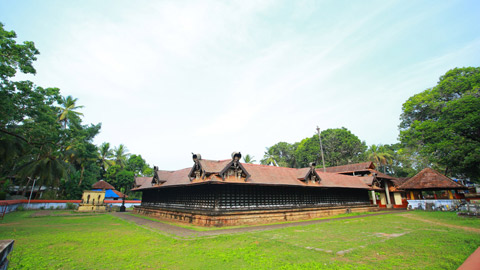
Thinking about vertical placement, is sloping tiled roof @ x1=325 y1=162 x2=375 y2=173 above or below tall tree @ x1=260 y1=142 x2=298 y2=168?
below

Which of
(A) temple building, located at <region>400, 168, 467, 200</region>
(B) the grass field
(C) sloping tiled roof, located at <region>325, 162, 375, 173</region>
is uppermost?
(C) sloping tiled roof, located at <region>325, 162, 375, 173</region>

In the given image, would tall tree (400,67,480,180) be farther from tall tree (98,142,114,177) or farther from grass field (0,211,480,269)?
tall tree (98,142,114,177)

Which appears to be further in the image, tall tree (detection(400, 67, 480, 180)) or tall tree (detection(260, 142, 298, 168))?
tall tree (detection(260, 142, 298, 168))

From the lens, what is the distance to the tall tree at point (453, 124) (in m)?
21.4

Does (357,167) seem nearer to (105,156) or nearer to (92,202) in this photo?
(92,202)

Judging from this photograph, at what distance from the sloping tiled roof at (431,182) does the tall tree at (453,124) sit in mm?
1650

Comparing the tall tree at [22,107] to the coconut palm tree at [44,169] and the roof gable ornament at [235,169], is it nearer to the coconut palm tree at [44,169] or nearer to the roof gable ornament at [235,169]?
the coconut palm tree at [44,169]

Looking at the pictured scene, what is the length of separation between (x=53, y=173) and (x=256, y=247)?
3107cm

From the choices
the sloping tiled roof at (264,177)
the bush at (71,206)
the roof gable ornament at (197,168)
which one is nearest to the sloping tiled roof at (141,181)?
the sloping tiled roof at (264,177)

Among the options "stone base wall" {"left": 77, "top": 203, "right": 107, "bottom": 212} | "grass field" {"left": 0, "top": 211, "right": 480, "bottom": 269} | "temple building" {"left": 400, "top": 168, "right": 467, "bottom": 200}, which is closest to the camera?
"grass field" {"left": 0, "top": 211, "right": 480, "bottom": 269}

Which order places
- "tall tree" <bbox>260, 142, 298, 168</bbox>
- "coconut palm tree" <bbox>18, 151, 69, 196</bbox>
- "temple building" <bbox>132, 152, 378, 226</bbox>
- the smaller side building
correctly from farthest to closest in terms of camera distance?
1. "tall tree" <bbox>260, 142, 298, 168</bbox>
2. the smaller side building
3. "coconut palm tree" <bbox>18, 151, 69, 196</bbox>
4. "temple building" <bbox>132, 152, 378, 226</bbox>

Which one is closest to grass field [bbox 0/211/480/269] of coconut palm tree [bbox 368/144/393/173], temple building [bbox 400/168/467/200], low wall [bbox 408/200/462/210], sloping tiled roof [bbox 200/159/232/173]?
sloping tiled roof [bbox 200/159/232/173]

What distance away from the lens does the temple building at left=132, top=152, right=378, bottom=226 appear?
16516mm

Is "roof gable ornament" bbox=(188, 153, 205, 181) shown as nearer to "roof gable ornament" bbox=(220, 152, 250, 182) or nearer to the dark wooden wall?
the dark wooden wall
